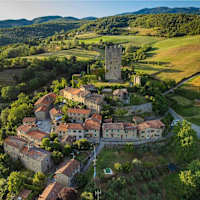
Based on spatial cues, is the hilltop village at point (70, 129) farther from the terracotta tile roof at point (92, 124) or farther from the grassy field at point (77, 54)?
the grassy field at point (77, 54)

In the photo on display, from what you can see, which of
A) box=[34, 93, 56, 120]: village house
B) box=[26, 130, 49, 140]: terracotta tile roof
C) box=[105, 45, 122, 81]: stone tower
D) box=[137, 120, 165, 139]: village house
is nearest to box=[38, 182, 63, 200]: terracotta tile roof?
box=[26, 130, 49, 140]: terracotta tile roof

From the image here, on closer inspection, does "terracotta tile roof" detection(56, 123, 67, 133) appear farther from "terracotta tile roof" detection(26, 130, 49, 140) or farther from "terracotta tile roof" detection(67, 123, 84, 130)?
"terracotta tile roof" detection(26, 130, 49, 140)

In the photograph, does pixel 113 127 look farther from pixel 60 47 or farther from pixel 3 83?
pixel 60 47

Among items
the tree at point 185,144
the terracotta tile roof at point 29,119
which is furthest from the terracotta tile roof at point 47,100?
the tree at point 185,144

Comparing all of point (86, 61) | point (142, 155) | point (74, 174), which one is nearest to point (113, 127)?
point (142, 155)

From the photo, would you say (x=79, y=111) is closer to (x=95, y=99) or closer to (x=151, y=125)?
(x=95, y=99)

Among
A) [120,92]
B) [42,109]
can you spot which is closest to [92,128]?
[120,92]

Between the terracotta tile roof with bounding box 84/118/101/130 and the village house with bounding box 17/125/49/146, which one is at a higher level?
the terracotta tile roof with bounding box 84/118/101/130
